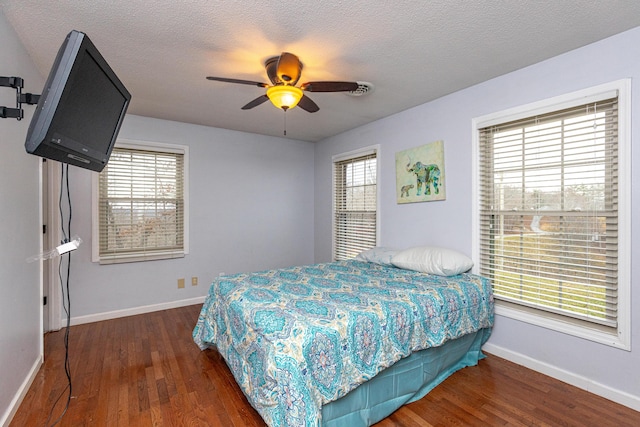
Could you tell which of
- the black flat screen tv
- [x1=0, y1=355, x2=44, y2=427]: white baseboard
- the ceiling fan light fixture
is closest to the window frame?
the ceiling fan light fixture

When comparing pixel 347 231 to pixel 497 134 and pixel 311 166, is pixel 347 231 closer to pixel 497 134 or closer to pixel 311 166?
pixel 311 166

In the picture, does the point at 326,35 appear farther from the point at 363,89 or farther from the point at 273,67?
the point at 363,89

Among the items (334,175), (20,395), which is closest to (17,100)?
(20,395)

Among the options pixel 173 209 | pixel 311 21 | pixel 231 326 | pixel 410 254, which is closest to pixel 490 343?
pixel 410 254

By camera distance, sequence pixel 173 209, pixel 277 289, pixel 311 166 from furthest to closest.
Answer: pixel 311 166 → pixel 173 209 → pixel 277 289

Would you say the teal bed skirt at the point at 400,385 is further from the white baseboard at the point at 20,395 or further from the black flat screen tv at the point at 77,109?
the white baseboard at the point at 20,395

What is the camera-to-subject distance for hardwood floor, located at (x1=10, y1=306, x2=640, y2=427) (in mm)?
1816

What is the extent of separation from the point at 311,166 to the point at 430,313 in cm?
350

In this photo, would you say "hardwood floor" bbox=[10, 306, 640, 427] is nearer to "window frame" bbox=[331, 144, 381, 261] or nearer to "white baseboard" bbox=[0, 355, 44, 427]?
"white baseboard" bbox=[0, 355, 44, 427]

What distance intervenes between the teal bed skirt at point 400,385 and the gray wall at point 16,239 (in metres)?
1.93

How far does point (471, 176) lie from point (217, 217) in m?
3.21

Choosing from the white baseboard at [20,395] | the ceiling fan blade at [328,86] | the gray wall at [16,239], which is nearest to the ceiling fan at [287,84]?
the ceiling fan blade at [328,86]

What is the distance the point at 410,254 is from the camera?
2.92m

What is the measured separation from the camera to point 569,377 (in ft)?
7.09
